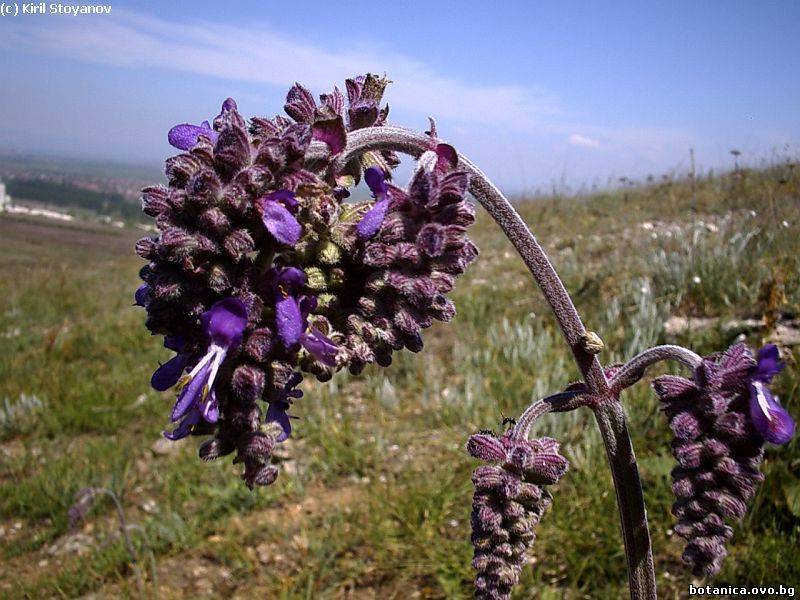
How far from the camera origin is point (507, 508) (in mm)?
1798

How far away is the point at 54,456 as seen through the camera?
735 cm

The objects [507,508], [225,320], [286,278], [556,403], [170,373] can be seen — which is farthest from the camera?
[556,403]

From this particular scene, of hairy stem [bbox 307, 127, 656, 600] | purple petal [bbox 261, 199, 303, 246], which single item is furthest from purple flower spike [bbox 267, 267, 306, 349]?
hairy stem [bbox 307, 127, 656, 600]

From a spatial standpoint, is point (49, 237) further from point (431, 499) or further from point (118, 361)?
point (431, 499)

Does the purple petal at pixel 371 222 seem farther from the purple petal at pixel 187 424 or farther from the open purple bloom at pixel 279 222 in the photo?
the purple petal at pixel 187 424

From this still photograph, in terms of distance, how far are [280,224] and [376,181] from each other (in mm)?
374

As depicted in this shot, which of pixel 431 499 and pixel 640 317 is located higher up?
pixel 640 317

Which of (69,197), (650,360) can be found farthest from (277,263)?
(69,197)

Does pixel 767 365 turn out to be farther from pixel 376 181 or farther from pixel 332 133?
pixel 332 133

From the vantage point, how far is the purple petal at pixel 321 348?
1.46m

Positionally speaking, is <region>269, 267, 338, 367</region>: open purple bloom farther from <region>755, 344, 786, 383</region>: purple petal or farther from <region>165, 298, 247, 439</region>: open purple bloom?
<region>755, 344, 786, 383</region>: purple petal

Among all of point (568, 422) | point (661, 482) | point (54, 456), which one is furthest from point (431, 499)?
point (54, 456)

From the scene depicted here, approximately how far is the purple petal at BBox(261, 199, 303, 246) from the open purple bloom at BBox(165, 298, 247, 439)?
177 millimetres

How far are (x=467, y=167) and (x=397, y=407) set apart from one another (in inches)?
213
